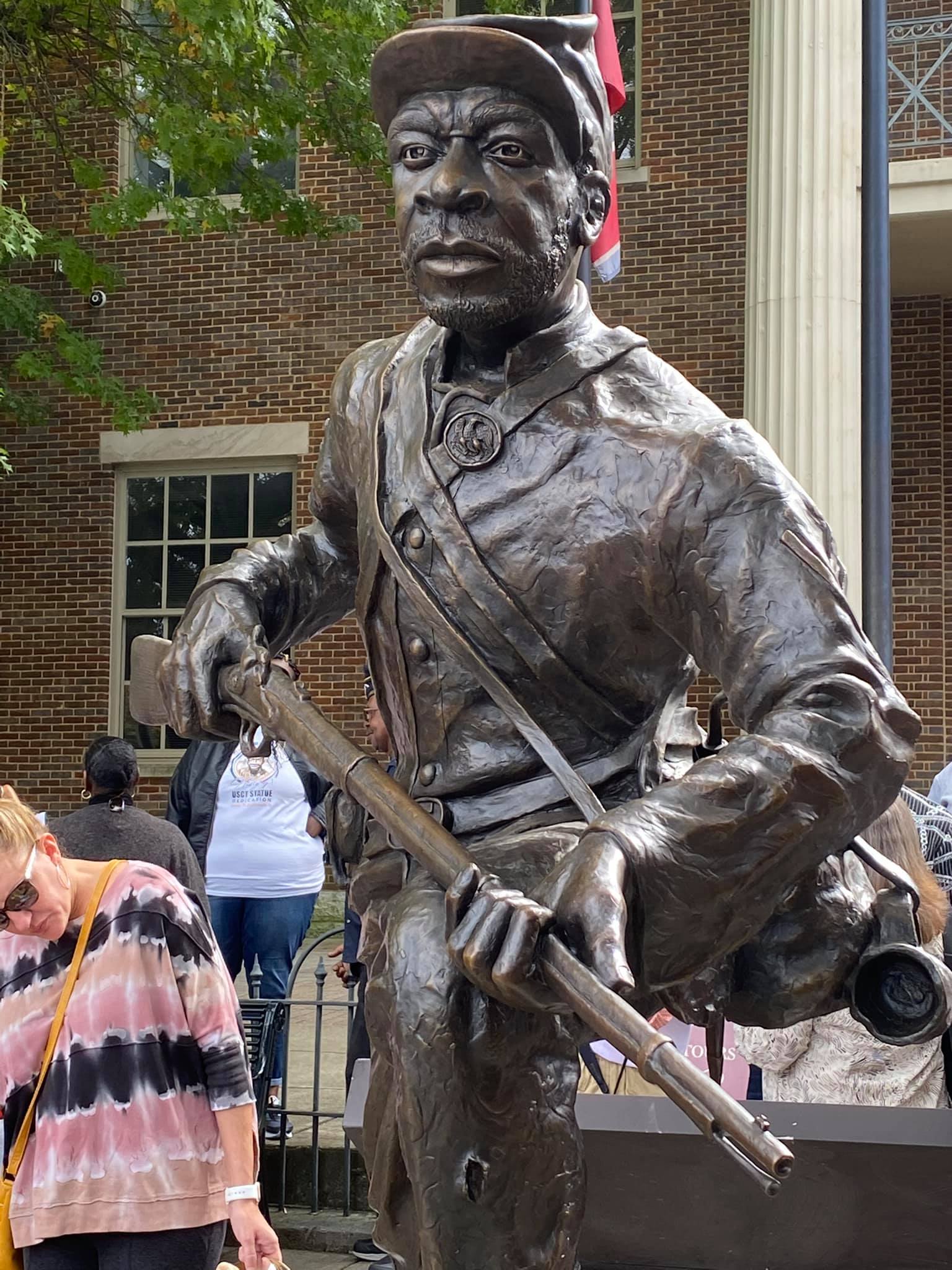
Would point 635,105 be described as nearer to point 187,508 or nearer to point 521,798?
point 187,508

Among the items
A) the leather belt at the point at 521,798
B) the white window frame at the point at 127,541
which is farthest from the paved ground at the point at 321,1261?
the white window frame at the point at 127,541

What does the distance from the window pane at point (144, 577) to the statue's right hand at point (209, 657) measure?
1292 centimetres

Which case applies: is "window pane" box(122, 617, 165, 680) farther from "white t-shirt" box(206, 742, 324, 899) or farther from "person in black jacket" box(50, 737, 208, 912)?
"person in black jacket" box(50, 737, 208, 912)

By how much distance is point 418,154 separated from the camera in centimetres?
218

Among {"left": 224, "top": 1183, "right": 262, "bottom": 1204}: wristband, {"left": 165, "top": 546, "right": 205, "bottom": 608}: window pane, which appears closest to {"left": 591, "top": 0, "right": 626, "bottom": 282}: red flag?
{"left": 224, "top": 1183, "right": 262, "bottom": 1204}: wristband

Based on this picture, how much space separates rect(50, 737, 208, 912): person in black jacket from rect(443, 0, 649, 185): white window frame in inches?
359

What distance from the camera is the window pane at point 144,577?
15.3 metres

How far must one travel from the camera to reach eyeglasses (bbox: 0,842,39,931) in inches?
151

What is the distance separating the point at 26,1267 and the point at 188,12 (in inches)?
270

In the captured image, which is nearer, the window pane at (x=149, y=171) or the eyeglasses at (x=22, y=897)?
the eyeglasses at (x=22, y=897)

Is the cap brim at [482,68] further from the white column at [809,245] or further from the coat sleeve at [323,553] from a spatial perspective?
the white column at [809,245]

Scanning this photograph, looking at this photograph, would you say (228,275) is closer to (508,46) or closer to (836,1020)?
(836,1020)

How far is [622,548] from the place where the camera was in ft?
7.04

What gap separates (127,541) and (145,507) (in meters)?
0.34
